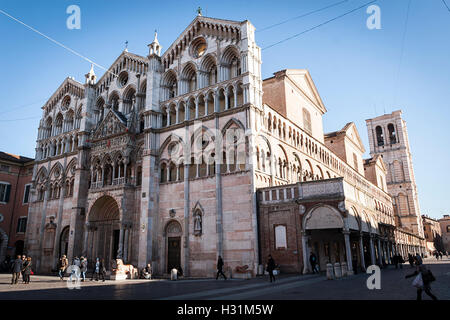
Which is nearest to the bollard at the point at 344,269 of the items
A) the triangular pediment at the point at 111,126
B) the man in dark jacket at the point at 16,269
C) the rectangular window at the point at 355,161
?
the man in dark jacket at the point at 16,269

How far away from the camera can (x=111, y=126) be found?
3616 centimetres

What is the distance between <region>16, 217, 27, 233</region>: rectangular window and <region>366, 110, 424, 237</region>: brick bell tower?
67.2m

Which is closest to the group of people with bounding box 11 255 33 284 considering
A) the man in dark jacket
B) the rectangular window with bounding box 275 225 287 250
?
the man in dark jacket

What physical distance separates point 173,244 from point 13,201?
30.3m

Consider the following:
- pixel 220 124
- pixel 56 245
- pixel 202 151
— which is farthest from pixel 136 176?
pixel 56 245

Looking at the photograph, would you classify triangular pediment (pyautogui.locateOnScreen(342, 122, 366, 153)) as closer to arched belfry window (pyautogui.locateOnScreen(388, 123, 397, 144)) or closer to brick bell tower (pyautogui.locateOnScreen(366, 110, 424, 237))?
brick bell tower (pyautogui.locateOnScreen(366, 110, 424, 237))

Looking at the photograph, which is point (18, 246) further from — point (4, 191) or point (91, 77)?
point (91, 77)

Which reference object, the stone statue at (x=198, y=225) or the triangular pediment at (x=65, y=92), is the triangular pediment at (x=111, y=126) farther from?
the stone statue at (x=198, y=225)

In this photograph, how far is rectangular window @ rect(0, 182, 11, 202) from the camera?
46525mm

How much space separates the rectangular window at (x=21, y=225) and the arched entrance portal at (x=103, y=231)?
1807cm

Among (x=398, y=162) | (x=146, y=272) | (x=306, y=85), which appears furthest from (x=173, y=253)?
(x=398, y=162)

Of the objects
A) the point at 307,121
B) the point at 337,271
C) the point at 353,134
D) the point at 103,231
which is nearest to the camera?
the point at 337,271
